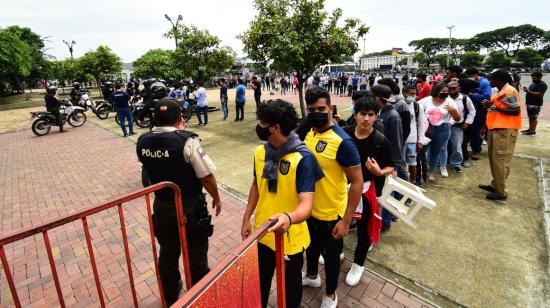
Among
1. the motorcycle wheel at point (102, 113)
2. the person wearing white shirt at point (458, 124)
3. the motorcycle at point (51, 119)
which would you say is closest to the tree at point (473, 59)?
the motorcycle wheel at point (102, 113)

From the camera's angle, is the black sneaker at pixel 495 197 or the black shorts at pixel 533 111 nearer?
the black sneaker at pixel 495 197

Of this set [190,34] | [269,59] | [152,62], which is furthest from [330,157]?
[152,62]

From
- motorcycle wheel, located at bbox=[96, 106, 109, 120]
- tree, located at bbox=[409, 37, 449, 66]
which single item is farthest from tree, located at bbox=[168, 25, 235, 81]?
tree, located at bbox=[409, 37, 449, 66]

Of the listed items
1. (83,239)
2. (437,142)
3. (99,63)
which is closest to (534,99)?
(437,142)

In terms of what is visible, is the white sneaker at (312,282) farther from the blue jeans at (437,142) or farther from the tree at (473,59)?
the tree at (473,59)

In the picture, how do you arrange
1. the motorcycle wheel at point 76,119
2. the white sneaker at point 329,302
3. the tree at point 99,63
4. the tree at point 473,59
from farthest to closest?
the tree at point 473,59 < the tree at point 99,63 < the motorcycle wheel at point 76,119 < the white sneaker at point 329,302

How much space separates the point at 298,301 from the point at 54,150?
376 inches

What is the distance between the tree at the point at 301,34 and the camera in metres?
7.87

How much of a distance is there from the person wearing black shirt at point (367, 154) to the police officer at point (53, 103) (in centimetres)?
1179

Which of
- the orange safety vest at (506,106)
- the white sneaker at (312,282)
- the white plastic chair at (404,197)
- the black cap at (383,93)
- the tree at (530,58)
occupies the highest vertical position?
the tree at (530,58)

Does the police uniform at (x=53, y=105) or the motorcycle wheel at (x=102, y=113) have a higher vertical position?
the police uniform at (x=53, y=105)

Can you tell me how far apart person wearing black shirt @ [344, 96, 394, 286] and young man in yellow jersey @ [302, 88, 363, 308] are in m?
0.40

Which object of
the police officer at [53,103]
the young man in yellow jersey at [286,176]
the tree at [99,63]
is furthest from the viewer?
the tree at [99,63]

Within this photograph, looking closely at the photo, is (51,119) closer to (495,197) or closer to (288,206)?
(288,206)
